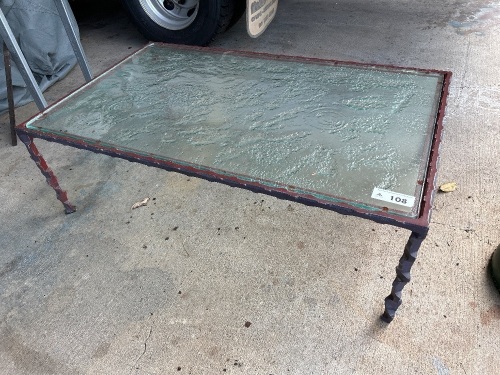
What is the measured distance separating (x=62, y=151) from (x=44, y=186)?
0.27 m

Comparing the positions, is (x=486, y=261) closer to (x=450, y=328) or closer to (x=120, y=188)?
(x=450, y=328)

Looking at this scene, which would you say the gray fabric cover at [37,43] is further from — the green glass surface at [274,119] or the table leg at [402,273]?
the table leg at [402,273]

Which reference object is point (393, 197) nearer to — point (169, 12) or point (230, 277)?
point (230, 277)

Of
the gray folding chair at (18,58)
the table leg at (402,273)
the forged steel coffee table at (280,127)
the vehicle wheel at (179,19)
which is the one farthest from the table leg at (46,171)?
the vehicle wheel at (179,19)

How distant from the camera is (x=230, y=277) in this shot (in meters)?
1.36

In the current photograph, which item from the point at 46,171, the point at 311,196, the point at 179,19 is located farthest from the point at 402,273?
the point at 179,19

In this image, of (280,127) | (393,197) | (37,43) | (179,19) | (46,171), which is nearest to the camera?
(393,197)

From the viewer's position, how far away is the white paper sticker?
0.90 m

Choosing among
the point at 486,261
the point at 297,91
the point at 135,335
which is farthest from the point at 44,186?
the point at 486,261

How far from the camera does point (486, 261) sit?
4.30 ft

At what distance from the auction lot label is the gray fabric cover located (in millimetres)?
1387

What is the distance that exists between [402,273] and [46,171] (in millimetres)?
1347

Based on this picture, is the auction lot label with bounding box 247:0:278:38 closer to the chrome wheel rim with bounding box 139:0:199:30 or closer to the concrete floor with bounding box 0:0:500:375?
the chrome wheel rim with bounding box 139:0:199:30

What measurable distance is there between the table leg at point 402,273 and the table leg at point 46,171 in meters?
1.30
